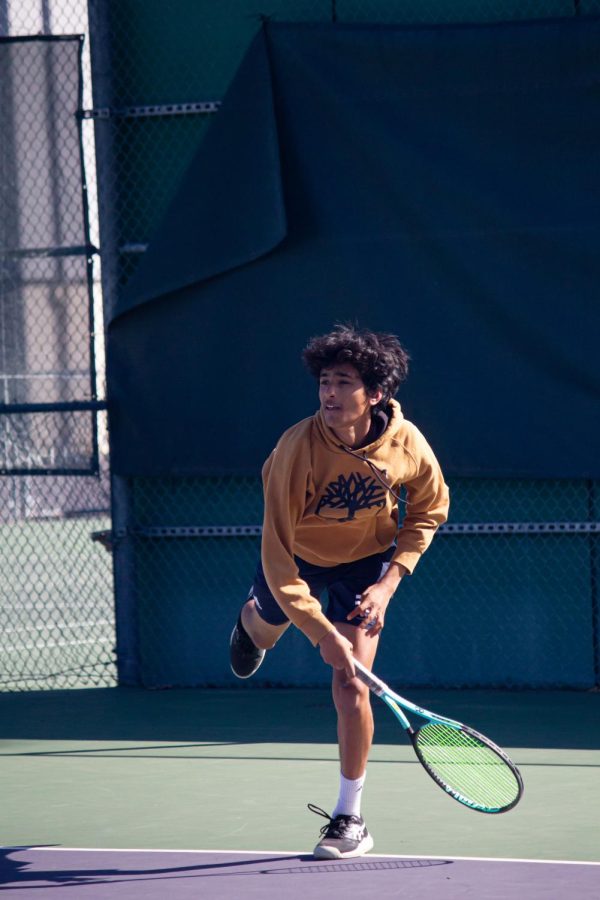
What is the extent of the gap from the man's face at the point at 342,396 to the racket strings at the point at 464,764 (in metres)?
0.93

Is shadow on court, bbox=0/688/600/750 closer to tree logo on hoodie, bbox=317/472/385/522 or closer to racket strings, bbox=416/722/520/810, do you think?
racket strings, bbox=416/722/520/810

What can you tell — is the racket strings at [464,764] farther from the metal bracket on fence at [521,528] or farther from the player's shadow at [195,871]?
the metal bracket on fence at [521,528]

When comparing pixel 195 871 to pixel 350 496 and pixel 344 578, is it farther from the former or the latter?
pixel 350 496

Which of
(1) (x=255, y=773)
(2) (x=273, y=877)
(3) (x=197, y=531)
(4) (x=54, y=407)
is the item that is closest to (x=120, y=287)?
(4) (x=54, y=407)

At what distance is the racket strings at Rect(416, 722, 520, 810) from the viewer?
171 inches

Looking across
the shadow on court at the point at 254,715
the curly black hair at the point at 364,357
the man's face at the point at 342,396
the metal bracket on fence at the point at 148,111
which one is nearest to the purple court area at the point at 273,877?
the man's face at the point at 342,396

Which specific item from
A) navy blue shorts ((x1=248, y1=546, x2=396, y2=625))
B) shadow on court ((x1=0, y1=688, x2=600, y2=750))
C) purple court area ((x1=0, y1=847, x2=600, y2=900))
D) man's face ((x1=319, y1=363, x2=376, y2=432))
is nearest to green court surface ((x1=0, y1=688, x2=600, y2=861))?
shadow on court ((x1=0, y1=688, x2=600, y2=750))

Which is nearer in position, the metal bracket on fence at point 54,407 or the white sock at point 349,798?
the white sock at point 349,798

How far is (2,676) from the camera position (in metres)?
7.93

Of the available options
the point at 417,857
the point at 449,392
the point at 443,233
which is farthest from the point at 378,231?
the point at 417,857

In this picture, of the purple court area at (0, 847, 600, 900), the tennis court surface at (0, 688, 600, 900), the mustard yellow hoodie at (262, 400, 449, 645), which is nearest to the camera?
the purple court area at (0, 847, 600, 900)

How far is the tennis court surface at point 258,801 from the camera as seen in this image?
4.07 metres

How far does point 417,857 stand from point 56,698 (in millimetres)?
3487

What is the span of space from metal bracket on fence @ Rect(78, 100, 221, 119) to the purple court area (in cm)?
421
